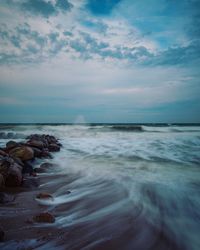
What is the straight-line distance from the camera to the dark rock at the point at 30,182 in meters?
4.00

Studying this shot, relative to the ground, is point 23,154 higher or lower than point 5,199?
higher

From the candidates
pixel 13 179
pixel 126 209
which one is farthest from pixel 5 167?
pixel 126 209

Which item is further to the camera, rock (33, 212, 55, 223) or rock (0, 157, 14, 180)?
rock (0, 157, 14, 180)

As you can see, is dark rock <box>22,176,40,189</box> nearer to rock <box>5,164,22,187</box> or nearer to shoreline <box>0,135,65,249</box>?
Answer: shoreline <box>0,135,65,249</box>

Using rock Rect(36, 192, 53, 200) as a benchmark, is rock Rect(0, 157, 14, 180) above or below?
above

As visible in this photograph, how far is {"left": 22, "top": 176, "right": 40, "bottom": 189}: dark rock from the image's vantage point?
4.00 m

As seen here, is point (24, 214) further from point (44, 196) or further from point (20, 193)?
point (20, 193)

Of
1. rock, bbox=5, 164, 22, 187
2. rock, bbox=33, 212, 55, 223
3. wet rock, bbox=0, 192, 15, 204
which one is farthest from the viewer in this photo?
rock, bbox=5, 164, 22, 187

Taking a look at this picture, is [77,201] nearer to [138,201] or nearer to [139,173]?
[138,201]

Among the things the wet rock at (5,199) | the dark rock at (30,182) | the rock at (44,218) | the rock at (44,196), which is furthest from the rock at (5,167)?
the rock at (44,218)

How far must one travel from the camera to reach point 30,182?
13.8 ft

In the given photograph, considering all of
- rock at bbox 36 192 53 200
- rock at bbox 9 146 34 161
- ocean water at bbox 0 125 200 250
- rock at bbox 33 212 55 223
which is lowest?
ocean water at bbox 0 125 200 250

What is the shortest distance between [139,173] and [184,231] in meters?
2.74

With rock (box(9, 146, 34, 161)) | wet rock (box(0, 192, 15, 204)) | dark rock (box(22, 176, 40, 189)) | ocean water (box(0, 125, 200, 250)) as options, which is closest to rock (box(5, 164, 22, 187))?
dark rock (box(22, 176, 40, 189))
